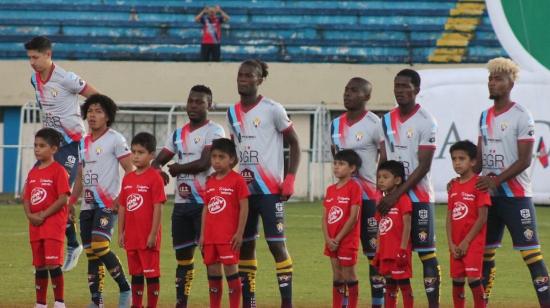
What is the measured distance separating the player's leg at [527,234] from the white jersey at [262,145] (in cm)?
195

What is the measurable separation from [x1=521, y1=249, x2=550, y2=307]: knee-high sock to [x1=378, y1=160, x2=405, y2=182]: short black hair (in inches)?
50.7

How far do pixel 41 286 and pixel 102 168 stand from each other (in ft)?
3.77

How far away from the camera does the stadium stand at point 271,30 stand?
28.4m

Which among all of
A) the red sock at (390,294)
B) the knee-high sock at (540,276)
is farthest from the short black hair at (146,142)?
the knee-high sock at (540,276)

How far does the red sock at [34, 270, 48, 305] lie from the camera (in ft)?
36.7

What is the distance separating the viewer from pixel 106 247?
11.3 m

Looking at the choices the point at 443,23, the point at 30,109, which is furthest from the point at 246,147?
the point at 443,23

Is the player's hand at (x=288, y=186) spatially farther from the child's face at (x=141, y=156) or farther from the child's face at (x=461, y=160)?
the child's face at (x=461, y=160)

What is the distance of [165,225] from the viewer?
812 inches

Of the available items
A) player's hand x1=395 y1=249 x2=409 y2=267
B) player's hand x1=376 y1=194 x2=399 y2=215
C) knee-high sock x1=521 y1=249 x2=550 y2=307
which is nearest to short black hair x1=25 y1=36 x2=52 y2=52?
player's hand x1=376 y1=194 x2=399 y2=215

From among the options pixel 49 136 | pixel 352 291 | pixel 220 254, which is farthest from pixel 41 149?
pixel 352 291

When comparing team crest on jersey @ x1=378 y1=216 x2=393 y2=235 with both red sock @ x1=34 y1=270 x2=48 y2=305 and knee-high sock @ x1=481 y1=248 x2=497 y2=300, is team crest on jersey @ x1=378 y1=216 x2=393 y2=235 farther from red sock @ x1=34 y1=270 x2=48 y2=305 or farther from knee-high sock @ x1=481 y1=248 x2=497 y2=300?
red sock @ x1=34 y1=270 x2=48 y2=305

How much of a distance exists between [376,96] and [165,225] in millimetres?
8107

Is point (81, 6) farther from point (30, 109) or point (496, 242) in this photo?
point (496, 242)
